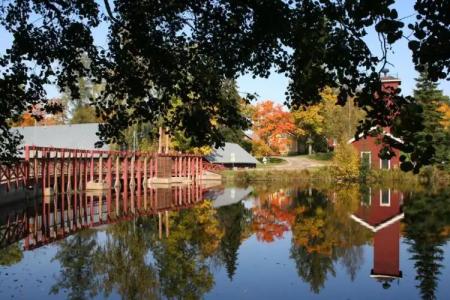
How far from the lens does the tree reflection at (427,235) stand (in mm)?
11273

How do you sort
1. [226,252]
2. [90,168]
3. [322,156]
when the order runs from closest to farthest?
[226,252]
[90,168]
[322,156]

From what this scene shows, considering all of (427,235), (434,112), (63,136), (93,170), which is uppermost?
(434,112)

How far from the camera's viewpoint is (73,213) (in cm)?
2398

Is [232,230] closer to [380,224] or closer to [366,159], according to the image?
[380,224]

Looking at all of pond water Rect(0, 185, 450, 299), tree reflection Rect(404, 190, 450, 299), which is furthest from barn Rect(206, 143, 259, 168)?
pond water Rect(0, 185, 450, 299)

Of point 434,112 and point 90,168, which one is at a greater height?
point 434,112

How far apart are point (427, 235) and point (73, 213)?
1549 cm

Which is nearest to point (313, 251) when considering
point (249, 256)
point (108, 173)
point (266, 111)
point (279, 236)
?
point (249, 256)

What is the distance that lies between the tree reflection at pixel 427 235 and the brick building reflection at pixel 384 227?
43 centimetres

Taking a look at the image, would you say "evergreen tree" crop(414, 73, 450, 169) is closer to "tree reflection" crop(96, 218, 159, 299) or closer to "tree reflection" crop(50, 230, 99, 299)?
"tree reflection" crop(96, 218, 159, 299)

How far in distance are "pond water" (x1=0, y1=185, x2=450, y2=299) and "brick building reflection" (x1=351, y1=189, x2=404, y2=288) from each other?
0.14 feet

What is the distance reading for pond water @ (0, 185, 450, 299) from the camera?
10484 millimetres

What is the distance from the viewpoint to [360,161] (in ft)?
156

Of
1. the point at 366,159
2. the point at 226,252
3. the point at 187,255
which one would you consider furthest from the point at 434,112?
the point at 187,255
